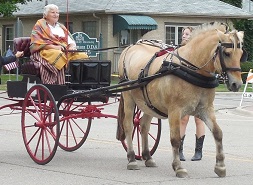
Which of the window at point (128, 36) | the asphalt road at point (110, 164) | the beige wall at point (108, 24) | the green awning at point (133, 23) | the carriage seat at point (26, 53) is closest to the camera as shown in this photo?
the asphalt road at point (110, 164)

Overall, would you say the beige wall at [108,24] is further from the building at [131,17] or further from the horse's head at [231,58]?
the horse's head at [231,58]

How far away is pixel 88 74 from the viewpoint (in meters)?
11.7

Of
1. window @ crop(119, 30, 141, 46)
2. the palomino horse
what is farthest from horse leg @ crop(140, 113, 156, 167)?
window @ crop(119, 30, 141, 46)

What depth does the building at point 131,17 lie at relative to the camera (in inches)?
1447

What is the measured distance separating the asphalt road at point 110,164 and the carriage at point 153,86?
242mm

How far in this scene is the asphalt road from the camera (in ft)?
31.6

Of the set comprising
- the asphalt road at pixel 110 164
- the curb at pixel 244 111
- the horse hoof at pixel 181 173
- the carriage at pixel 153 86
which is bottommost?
the curb at pixel 244 111

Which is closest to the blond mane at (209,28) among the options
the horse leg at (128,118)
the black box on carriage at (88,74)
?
the horse leg at (128,118)

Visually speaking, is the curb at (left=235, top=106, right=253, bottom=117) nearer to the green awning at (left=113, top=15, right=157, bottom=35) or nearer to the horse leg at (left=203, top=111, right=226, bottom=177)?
the horse leg at (left=203, top=111, right=226, bottom=177)

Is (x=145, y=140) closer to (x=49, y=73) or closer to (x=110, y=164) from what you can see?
(x=110, y=164)

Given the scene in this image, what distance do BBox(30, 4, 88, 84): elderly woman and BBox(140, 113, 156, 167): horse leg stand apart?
1.51m

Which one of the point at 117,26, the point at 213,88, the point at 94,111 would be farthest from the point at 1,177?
the point at 117,26

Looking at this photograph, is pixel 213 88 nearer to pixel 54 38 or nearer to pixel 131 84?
pixel 131 84

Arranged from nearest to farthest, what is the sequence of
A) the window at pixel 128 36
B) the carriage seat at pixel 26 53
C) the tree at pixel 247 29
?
the carriage seat at pixel 26 53, the window at pixel 128 36, the tree at pixel 247 29
